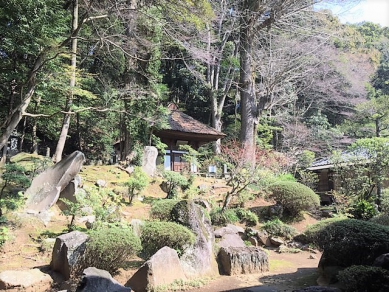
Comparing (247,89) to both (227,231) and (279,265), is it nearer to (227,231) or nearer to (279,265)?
(227,231)

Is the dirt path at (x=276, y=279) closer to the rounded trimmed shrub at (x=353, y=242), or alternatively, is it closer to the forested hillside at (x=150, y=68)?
the rounded trimmed shrub at (x=353, y=242)

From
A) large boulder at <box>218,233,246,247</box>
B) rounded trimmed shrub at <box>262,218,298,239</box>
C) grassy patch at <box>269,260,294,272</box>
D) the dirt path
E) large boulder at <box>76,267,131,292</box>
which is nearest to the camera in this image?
large boulder at <box>76,267,131,292</box>

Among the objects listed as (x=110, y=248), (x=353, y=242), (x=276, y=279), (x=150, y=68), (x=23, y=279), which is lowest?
(x=276, y=279)

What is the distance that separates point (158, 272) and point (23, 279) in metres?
2.06

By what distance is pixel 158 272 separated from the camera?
4.82 metres

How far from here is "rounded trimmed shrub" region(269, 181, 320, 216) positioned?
1024 cm

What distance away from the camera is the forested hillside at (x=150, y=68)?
7.77 meters

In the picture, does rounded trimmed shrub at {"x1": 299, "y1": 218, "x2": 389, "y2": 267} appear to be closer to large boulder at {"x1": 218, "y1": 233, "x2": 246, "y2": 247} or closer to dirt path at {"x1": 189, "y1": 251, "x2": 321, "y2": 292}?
dirt path at {"x1": 189, "y1": 251, "x2": 321, "y2": 292}

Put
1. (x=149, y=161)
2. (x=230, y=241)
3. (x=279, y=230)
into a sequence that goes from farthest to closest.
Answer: (x=149, y=161)
(x=279, y=230)
(x=230, y=241)

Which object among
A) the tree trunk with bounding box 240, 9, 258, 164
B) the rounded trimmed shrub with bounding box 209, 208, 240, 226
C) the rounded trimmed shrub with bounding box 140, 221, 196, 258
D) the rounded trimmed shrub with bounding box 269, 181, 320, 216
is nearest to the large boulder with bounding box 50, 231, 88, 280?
the rounded trimmed shrub with bounding box 140, 221, 196, 258

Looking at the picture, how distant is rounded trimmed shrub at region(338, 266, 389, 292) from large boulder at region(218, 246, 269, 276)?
2427 mm

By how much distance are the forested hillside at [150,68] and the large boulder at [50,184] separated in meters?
1.41

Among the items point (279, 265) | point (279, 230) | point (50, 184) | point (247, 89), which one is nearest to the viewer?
point (279, 265)

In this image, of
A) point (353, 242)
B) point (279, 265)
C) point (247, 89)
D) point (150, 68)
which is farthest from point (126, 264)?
point (150, 68)
